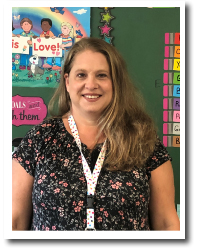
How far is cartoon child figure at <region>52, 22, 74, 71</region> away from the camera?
52.4 inches

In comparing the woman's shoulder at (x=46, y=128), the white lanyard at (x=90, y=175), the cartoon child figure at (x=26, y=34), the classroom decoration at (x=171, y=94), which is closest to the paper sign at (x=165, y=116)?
the classroom decoration at (x=171, y=94)

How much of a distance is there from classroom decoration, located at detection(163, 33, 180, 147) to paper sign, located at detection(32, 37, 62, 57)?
51cm

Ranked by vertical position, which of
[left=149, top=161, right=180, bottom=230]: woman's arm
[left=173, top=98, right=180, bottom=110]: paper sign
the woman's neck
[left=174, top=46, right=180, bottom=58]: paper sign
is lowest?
[left=149, top=161, right=180, bottom=230]: woman's arm

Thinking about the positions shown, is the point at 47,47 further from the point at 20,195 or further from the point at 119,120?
the point at 20,195

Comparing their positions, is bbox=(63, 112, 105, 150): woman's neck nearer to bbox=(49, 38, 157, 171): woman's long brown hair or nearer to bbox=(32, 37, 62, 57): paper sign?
bbox=(49, 38, 157, 171): woman's long brown hair

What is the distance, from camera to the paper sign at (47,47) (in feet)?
4.25

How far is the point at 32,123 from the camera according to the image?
140cm

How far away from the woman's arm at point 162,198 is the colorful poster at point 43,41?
0.62m

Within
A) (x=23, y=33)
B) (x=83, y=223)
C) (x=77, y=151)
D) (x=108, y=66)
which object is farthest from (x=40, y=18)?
(x=83, y=223)

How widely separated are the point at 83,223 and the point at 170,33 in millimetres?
925

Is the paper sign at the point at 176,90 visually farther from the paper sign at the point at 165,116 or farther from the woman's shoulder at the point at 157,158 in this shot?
the woman's shoulder at the point at 157,158

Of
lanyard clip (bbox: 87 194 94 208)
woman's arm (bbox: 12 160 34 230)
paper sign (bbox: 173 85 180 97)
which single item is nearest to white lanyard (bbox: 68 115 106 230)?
lanyard clip (bbox: 87 194 94 208)

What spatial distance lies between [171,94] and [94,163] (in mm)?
542

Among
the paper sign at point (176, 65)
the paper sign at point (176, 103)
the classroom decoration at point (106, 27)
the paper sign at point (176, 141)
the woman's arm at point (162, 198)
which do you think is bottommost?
the woman's arm at point (162, 198)
